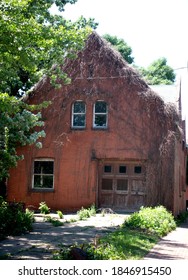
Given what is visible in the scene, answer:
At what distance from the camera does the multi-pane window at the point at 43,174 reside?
19.3 meters

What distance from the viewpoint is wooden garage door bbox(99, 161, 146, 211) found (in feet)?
60.4

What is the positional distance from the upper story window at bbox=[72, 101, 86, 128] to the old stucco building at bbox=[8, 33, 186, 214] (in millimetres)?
47

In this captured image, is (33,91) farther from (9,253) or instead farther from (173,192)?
(9,253)

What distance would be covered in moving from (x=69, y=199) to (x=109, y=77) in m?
5.90

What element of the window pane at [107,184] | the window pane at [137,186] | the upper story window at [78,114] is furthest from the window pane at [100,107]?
the window pane at [137,186]

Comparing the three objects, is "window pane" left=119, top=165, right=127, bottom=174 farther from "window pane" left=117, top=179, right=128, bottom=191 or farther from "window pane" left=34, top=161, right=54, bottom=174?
"window pane" left=34, top=161, right=54, bottom=174

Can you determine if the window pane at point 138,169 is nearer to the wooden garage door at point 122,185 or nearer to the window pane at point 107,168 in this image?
the wooden garage door at point 122,185

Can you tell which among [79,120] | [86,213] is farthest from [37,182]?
[86,213]

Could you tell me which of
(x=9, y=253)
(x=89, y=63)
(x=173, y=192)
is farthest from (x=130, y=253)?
(x=89, y=63)

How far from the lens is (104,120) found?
63.1ft

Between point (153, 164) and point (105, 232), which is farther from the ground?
point (153, 164)

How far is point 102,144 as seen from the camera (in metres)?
18.8

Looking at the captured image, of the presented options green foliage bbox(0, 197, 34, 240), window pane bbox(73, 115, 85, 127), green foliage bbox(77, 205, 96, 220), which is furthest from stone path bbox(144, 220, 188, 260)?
window pane bbox(73, 115, 85, 127)

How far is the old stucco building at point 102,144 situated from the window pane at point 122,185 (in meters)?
0.05
